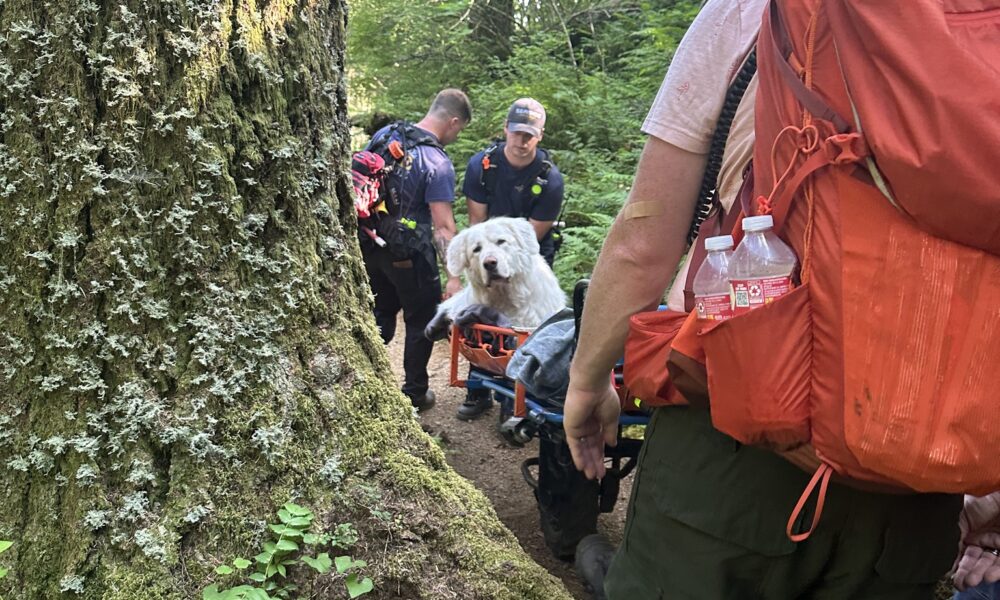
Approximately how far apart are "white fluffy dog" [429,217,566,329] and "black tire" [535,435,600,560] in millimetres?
2204

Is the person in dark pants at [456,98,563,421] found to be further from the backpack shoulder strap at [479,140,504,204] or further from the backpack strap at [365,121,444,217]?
the backpack strap at [365,121,444,217]

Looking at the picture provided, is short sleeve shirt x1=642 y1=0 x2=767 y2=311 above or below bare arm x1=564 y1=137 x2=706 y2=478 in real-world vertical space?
above

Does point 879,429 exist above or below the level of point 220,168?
below

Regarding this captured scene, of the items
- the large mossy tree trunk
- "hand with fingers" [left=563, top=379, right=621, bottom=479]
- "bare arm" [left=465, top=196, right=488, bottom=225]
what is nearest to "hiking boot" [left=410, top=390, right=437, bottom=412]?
"bare arm" [left=465, top=196, right=488, bottom=225]

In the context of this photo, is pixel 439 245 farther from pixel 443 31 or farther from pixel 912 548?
pixel 443 31

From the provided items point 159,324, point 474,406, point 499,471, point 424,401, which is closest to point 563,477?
point 499,471

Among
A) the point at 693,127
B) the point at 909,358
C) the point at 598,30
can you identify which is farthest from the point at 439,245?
the point at 598,30

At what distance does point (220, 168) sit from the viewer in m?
1.96

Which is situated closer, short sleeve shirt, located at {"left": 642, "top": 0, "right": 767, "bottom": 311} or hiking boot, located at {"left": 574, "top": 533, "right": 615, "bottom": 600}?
short sleeve shirt, located at {"left": 642, "top": 0, "right": 767, "bottom": 311}

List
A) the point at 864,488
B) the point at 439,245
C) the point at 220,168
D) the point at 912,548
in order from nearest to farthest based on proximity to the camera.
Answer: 1. the point at 864,488
2. the point at 912,548
3. the point at 220,168
4. the point at 439,245

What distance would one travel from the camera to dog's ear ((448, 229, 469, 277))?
5.87 metres

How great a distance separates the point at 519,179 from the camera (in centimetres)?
673

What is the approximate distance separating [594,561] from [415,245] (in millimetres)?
3384

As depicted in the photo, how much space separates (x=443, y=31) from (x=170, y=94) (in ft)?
42.5
